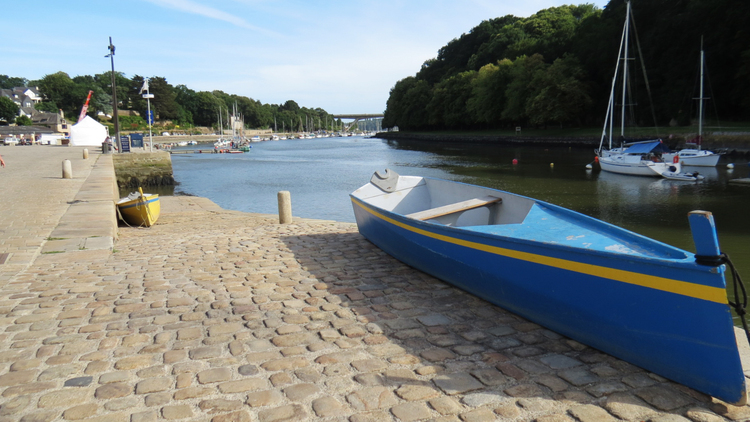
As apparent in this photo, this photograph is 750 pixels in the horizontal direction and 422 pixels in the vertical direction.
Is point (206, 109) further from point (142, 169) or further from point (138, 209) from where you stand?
point (138, 209)

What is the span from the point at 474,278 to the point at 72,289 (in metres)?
4.97

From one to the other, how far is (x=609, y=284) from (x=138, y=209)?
11.9 m

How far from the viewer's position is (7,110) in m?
101

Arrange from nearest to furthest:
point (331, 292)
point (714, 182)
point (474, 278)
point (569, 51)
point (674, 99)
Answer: point (474, 278), point (331, 292), point (714, 182), point (674, 99), point (569, 51)

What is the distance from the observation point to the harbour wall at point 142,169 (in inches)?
1193

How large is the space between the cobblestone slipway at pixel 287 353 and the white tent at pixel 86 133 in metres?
57.6

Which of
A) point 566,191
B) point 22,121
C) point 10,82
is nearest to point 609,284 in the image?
point 566,191

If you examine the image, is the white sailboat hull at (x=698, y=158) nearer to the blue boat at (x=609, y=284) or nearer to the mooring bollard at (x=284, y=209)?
the mooring bollard at (x=284, y=209)

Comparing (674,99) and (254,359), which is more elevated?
(674,99)

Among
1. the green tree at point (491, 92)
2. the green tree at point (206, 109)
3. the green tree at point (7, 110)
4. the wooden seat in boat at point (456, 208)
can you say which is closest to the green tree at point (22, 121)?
the green tree at point (7, 110)

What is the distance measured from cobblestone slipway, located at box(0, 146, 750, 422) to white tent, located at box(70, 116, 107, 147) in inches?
2267

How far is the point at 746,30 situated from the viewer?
40.2 metres

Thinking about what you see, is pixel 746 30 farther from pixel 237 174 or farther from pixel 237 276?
pixel 237 276

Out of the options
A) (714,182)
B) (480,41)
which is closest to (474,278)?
(714,182)
